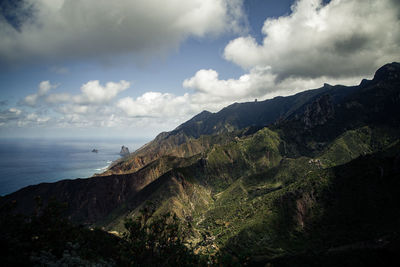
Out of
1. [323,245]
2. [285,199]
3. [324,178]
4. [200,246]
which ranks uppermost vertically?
[324,178]

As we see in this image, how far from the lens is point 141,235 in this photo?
24.6 m

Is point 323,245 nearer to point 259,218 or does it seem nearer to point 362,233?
point 362,233

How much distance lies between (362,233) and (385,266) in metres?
76.2

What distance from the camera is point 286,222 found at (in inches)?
5901

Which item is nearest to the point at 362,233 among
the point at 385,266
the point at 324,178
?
the point at 324,178

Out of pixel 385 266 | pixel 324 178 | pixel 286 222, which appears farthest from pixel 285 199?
pixel 385 266

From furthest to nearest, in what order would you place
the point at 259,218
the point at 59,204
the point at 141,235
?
the point at 259,218 < the point at 141,235 < the point at 59,204

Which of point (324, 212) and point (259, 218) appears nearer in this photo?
point (324, 212)

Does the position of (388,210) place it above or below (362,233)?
above

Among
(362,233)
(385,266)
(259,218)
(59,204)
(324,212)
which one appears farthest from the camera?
(259,218)

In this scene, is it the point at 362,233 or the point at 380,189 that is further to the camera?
the point at 380,189

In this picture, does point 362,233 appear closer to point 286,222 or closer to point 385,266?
point 286,222

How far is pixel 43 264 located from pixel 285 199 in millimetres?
175541

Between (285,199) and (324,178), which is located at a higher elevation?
(324,178)
